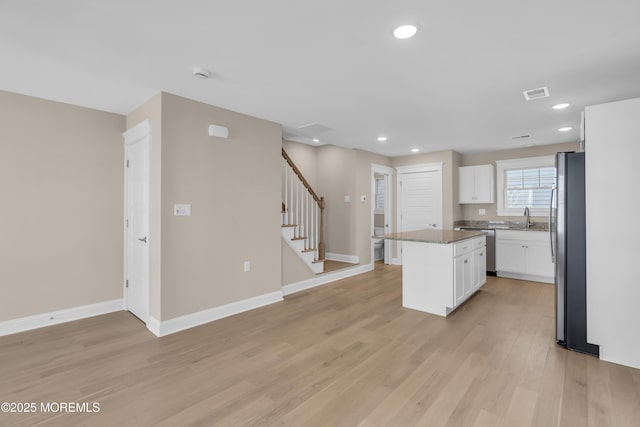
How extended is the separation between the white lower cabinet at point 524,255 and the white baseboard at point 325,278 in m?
2.44

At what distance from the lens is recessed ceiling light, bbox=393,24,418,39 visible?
2045mm

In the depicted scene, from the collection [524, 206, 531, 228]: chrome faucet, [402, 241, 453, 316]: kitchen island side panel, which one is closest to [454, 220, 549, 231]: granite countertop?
[524, 206, 531, 228]: chrome faucet

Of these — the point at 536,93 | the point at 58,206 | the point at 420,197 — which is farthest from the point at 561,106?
the point at 58,206

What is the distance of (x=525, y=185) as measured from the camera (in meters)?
6.02

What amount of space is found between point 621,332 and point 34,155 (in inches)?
231

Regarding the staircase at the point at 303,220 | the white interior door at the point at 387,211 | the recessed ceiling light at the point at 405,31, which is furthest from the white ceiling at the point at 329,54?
the white interior door at the point at 387,211

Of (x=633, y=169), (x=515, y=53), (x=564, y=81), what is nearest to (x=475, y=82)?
(x=515, y=53)

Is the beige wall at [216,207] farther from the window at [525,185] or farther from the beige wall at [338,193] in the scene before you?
the window at [525,185]

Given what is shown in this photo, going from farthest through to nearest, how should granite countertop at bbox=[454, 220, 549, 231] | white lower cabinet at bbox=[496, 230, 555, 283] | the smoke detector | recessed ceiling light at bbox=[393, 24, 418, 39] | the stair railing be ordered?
granite countertop at bbox=[454, 220, 549, 231] < white lower cabinet at bbox=[496, 230, 555, 283] < the stair railing < the smoke detector < recessed ceiling light at bbox=[393, 24, 418, 39]

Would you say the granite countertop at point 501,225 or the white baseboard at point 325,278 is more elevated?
the granite countertop at point 501,225

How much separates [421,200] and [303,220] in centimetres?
290

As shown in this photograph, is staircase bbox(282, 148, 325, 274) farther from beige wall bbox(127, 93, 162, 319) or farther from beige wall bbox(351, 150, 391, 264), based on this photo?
beige wall bbox(127, 93, 162, 319)

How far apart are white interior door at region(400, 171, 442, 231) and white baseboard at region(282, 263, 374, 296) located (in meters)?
1.43

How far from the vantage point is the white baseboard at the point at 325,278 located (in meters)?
4.70
